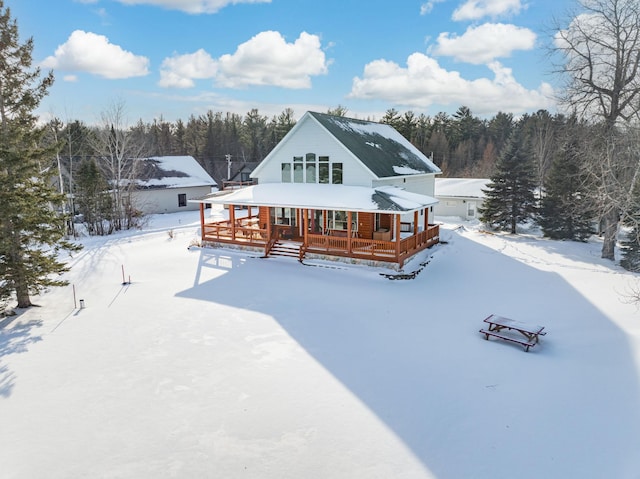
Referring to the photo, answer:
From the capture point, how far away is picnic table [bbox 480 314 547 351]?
36.0 ft

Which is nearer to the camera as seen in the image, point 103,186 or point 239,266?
point 239,266

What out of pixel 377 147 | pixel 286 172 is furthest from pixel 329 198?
pixel 377 147

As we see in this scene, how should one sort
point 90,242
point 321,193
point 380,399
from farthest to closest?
point 90,242, point 321,193, point 380,399

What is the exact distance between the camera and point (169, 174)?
37906mm

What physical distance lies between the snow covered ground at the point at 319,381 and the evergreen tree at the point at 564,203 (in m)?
11.3

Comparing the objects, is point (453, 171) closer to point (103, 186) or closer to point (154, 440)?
point (103, 186)

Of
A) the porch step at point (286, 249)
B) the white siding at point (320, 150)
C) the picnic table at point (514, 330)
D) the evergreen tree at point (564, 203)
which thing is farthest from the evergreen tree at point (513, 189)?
the picnic table at point (514, 330)

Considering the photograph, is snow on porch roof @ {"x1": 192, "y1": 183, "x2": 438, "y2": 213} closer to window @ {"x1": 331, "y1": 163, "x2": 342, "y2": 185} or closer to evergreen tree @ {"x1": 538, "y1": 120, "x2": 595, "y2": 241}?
window @ {"x1": 331, "y1": 163, "x2": 342, "y2": 185}

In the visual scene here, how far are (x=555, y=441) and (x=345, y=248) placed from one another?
12.6 m

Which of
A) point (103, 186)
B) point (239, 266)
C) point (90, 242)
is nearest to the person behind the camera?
point (239, 266)

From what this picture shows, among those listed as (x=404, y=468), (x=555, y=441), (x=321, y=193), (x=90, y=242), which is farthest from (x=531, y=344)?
(x=90, y=242)

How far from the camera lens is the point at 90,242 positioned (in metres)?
24.7

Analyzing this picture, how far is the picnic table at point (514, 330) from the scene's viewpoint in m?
11.0

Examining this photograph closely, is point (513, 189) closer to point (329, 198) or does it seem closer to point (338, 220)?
point (338, 220)
